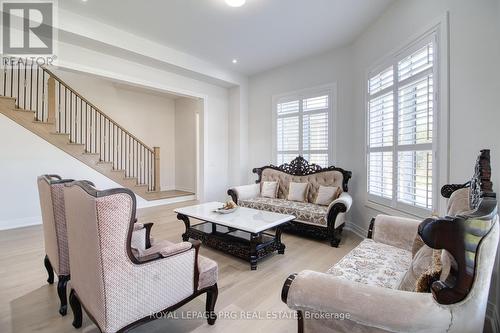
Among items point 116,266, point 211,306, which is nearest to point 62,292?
point 116,266

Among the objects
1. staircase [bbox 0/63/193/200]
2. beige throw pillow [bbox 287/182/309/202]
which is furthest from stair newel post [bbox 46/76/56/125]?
beige throw pillow [bbox 287/182/309/202]

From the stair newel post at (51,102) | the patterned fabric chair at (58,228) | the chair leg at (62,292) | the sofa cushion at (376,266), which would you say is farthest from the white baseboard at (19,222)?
the sofa cushion at (376,266)

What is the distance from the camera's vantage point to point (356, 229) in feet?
13.1

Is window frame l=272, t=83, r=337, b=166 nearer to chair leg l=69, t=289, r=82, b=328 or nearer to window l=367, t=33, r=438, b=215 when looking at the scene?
window l=367, t=33, r=438, b=215

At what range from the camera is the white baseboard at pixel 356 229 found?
12.3 ft

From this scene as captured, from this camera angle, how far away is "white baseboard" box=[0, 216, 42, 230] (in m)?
4.15

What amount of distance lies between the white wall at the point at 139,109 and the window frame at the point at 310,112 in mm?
4261

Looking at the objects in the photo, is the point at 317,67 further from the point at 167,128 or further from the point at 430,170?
the point at 167,128

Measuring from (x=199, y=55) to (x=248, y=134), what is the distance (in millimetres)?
2129

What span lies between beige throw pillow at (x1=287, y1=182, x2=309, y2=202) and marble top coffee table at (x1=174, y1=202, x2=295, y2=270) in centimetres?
124

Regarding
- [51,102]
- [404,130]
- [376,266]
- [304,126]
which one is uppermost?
[51,102]

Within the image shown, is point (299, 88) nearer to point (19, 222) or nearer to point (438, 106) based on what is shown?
point (438, 106)

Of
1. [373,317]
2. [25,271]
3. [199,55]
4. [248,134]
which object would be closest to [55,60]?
[199,55]

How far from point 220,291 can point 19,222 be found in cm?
447
